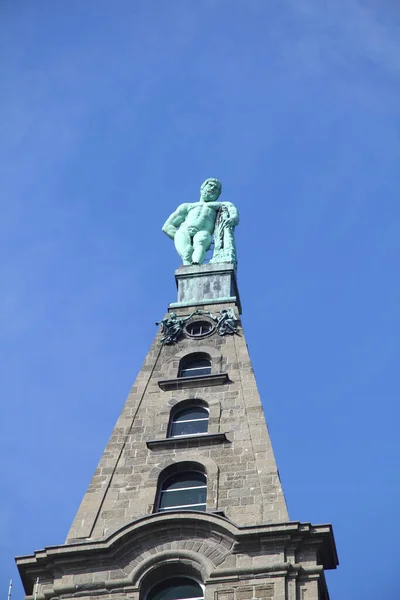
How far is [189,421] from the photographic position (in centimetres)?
5856

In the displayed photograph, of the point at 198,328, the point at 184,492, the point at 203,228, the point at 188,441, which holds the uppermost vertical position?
the point at 203,228

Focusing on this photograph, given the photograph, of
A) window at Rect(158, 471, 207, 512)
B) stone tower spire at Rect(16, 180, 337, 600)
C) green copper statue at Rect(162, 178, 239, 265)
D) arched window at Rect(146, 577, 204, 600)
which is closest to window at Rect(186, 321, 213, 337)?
stone tower spire at Rect(16, 180, 337, 600)

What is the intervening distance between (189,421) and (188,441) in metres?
2.24

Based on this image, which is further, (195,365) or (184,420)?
(195,365)

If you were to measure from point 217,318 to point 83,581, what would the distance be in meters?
16.4

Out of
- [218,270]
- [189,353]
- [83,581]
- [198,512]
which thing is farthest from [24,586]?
[218,270]

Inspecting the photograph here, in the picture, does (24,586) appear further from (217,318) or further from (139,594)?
(217,318)

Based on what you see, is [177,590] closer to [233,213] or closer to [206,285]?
[206,285]

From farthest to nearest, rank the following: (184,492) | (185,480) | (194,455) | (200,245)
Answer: (200,245) → (194,455) → (185,480) → (184,492)

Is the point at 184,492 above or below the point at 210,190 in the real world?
below

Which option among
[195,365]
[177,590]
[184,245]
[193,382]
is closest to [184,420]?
[193,382]

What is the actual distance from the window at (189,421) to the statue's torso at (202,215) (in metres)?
14.3

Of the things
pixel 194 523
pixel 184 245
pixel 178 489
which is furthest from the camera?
pixel 184 245

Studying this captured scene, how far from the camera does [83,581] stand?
5075 cm
